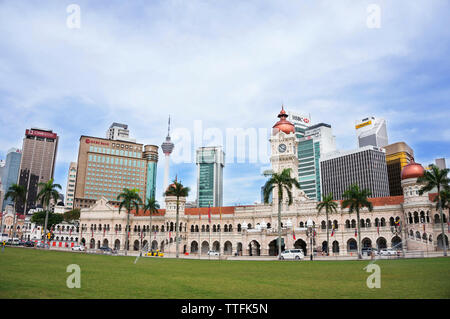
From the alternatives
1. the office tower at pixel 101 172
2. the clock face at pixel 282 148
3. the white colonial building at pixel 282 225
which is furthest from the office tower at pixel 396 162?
the office tower at pixel 101 172

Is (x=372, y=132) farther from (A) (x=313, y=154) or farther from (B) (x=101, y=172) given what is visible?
(B) (x=101, y=172)

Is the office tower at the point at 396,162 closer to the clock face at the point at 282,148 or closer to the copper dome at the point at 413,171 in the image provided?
the clock face at the point at 282,148

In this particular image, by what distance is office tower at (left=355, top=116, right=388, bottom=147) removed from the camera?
601 feet

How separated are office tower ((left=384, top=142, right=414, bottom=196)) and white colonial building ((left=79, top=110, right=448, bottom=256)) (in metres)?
106

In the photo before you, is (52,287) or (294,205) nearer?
(52,287)

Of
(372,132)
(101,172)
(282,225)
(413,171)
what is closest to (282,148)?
(282,225)

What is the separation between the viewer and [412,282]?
59.2 ft

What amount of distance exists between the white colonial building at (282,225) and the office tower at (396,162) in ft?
349

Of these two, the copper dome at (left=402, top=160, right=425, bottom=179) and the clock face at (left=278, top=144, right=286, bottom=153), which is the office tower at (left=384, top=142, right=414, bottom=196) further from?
the copper dome at (left=402, top=160, right=425, bottom=179)

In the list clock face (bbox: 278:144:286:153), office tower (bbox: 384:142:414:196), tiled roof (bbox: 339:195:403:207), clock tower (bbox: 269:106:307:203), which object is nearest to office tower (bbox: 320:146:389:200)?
office tower (bbox: 384:142:414:196)
